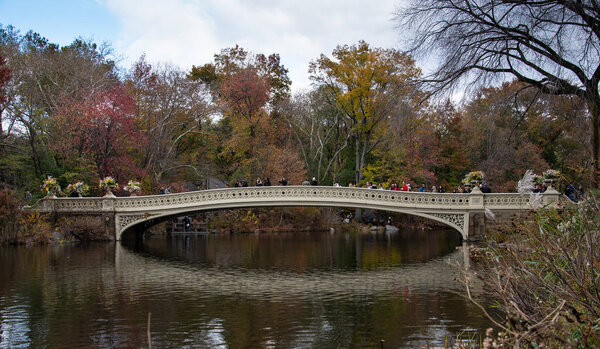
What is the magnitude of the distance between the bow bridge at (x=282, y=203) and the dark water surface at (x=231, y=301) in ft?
13.2

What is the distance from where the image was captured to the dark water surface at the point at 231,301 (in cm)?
853

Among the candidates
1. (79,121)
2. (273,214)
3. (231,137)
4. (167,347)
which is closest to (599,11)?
(167,347)

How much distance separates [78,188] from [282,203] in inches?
369


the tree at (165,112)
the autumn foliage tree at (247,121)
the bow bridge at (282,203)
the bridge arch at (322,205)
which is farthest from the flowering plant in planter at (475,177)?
the tree at (165,112)

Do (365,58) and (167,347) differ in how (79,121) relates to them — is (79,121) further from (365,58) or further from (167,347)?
(167,347)

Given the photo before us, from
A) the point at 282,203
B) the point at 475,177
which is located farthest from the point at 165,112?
the point at 475,177

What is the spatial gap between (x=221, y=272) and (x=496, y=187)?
23831 mm

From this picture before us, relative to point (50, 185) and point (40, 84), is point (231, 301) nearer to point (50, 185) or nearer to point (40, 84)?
point (50, 185)

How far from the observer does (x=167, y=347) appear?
8000mm

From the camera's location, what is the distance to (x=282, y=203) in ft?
82.8

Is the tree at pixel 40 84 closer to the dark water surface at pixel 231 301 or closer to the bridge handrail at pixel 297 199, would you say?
the bridge handrail at pixel 297 199

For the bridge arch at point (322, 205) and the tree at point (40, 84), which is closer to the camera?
the bridge arch at point (322, 205)

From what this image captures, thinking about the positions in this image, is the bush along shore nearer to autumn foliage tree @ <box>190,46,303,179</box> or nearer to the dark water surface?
the dark water surface

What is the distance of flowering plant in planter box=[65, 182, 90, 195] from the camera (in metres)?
26.1
